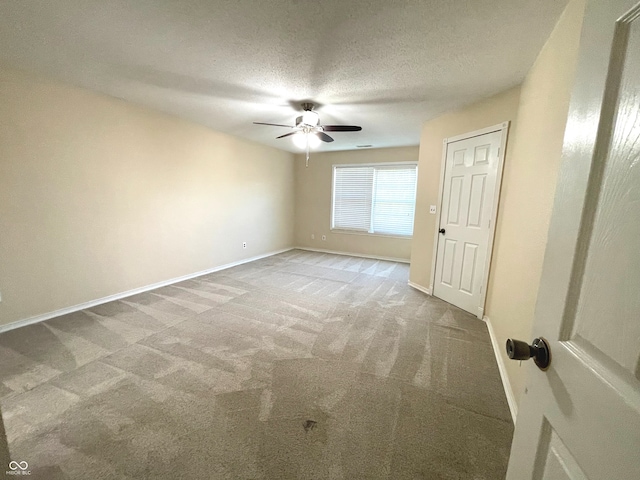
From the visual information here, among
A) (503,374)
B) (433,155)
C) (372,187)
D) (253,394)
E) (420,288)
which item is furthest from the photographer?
(372,187)

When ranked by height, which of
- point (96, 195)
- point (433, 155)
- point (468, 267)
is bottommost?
point (468, 267)

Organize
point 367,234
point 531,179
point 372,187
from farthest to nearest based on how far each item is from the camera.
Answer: point 367,234 < point 372,187 < point 531,179

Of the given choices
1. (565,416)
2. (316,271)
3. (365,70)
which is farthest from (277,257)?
(565,416)

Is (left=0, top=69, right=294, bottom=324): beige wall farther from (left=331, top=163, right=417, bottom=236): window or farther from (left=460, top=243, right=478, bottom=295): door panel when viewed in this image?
(left=460, top=243, right=478, bottom=295): door panel

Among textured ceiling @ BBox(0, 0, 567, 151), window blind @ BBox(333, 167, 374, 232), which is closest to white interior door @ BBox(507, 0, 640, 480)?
textured ceiling @ BBox(0, 0, 567, 151)

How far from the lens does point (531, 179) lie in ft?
5.98

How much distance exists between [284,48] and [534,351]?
90.2 inches

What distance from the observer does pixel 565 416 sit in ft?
1.71

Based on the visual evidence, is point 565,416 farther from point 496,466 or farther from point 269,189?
point 269,189

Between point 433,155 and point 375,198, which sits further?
point 375,198

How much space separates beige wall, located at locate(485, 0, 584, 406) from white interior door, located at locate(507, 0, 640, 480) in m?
0.76

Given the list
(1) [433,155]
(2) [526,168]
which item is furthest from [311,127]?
(2) [526,168]

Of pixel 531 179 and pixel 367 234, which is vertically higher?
pixel 531 179

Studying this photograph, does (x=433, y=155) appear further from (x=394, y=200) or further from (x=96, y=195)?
(x=96, y=195)
